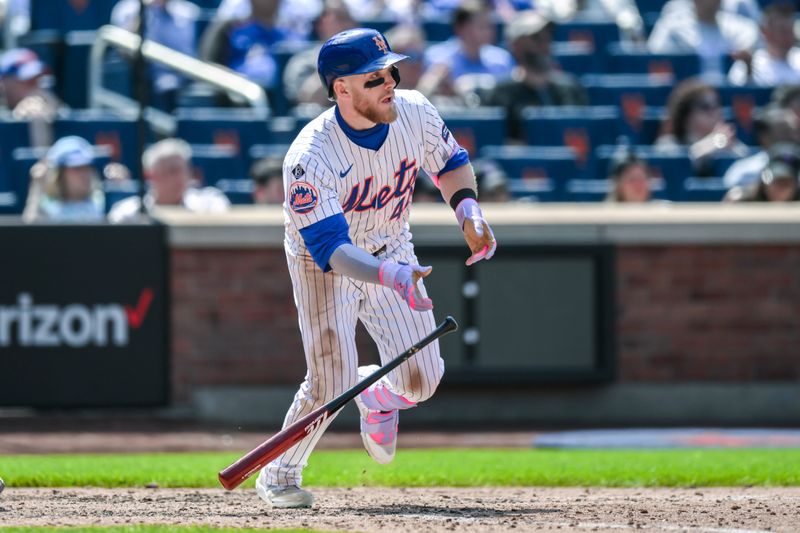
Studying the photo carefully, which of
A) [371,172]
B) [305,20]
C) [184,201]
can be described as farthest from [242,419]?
[371,172]

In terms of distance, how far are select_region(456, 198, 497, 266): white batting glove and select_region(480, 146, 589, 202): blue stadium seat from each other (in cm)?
572

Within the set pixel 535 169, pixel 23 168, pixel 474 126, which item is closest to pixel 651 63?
pixel 535 169

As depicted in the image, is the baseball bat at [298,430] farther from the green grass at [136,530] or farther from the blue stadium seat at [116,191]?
the blue stadium seat at [116,191]

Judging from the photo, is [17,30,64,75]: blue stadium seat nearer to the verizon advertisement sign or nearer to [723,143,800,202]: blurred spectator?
the verizon advertisement sign

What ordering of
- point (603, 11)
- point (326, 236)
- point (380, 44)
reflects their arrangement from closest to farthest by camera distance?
point (326, 236) → point (380, 44) → point (603, 11)

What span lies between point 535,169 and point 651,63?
2137mm

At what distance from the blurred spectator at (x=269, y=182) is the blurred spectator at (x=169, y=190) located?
0.28 metres

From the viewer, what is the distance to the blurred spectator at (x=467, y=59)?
475 inches

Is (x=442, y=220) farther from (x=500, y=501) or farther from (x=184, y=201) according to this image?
(x=500, y=501)

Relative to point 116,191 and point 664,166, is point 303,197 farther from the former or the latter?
point 664,166

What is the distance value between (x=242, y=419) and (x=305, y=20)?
14.0 feet

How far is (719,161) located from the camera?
476 inches

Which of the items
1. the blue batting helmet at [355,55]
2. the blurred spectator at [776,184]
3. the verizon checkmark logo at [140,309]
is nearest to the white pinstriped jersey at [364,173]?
the blue batting helmet at [355,55]

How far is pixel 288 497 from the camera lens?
6.13m
